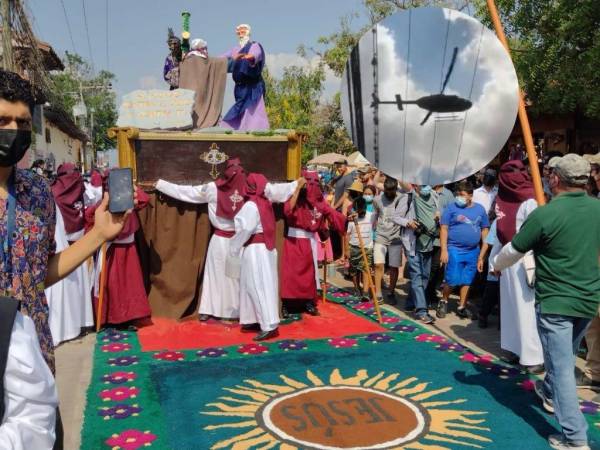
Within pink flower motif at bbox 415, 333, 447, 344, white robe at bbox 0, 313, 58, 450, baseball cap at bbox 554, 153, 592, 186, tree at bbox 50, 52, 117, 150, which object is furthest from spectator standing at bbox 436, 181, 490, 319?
tree at bbox 50, 52, 117, 150

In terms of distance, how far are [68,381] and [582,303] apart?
12.8 ft

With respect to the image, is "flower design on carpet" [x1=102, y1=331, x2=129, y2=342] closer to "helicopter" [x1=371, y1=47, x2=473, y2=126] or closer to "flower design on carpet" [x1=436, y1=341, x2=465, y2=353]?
"flower design on carpet" [x1=436, y1=341, x2=465, y2=353]

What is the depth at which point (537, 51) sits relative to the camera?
11.0 m

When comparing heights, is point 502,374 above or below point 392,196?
below

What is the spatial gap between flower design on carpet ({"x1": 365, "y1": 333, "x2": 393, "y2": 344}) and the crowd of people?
0.83m

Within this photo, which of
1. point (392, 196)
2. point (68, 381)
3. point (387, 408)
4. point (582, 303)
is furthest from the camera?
point (392, 196)

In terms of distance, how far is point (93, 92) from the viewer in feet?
209

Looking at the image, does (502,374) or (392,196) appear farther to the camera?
(392,196)

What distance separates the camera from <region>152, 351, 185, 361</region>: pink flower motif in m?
5.49

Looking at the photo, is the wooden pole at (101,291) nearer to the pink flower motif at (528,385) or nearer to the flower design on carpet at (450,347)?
the flower design on carpet at (450,347)

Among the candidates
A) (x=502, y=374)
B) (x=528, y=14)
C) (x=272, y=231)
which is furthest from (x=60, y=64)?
(x=502, y=374)

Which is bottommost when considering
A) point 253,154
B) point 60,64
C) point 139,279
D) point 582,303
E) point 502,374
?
point 502,374

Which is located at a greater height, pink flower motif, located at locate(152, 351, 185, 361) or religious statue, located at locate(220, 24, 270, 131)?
religious statue, located at locate(220, 24, 270, 131)

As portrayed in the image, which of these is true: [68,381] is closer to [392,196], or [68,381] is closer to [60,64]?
[392,196]
